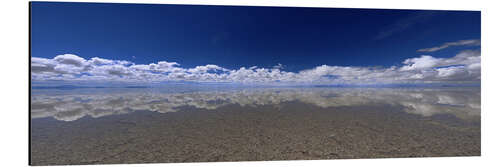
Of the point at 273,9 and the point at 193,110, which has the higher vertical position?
the point at 273,9

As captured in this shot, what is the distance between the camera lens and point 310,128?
371cm

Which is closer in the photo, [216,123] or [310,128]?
[310,128]

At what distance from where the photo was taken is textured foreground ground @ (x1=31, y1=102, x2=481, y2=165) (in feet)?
9.22

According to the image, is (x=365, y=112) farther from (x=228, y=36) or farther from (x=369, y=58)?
(x=228, y=36)

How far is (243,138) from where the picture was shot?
3.27 meters

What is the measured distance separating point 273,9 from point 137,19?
371 cm

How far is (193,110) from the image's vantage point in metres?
5.11

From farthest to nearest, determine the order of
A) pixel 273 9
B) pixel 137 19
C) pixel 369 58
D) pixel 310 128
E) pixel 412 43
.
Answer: pixel 369 58 < pixel 412 43 < pixel 137 19 < pixel 273 9 < pixel 310 128

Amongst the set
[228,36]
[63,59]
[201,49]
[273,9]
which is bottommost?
[63,59]

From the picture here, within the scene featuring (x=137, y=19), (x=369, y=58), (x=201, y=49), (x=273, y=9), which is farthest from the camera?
(x=369, y=58)

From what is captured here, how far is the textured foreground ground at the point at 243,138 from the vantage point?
281 cm
